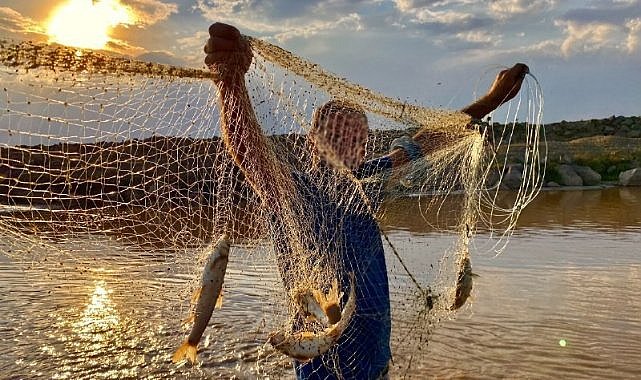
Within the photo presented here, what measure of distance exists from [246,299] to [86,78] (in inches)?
257

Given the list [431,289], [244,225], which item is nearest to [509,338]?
[431,289]

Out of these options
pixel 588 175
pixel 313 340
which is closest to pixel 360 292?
pixel 313 340

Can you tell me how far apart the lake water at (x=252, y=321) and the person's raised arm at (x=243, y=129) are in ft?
5.19

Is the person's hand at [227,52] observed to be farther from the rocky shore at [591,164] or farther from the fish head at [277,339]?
the rocky shore at [591,164]

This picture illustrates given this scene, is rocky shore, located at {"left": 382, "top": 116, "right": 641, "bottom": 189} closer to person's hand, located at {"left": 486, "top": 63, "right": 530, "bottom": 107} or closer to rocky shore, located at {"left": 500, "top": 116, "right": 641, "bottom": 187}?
rocky shore, located at {"left": 500, "top": 116, "right": 641, "bottom": 187}

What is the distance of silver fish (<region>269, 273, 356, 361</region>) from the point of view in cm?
377

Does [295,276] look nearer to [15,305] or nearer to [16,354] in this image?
[16,354]

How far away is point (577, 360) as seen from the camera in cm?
773

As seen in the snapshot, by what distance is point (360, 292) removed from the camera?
409cm

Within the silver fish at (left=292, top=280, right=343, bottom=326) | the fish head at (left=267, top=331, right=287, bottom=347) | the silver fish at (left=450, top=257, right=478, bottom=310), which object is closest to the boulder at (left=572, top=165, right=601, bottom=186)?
the silver fish at (left=450, top=257, right=478, bottom=310)

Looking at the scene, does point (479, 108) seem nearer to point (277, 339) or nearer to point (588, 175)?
point (277, 339)

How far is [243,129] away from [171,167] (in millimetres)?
1979

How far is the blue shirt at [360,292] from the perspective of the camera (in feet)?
13.3

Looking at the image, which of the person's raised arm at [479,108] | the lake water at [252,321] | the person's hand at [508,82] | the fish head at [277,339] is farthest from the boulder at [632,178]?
the fish head at [277,339]
